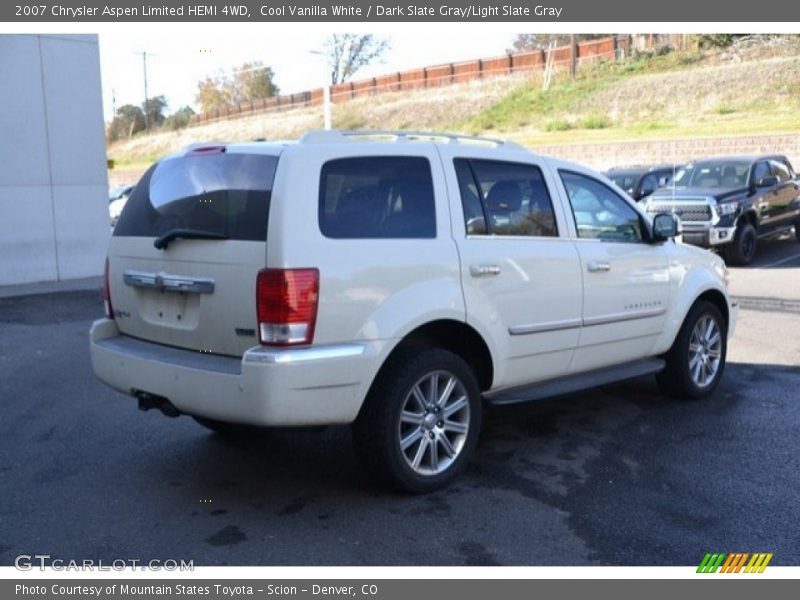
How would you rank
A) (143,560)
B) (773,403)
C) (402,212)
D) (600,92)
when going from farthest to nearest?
(600,92) → (773,403) → (402,212) → (143,560)

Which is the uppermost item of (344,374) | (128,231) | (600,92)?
(600,92)

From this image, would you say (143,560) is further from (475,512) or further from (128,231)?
(128,231)

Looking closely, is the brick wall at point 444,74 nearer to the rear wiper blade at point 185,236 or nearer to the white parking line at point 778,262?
the white parking line at point 778,262

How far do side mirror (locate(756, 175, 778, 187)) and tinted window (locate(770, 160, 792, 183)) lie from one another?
275mm

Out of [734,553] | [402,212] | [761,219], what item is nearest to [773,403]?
[734,553]

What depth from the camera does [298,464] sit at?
17.7 ft

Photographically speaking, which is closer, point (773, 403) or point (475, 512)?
point (475, 512)

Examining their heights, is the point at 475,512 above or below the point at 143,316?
below

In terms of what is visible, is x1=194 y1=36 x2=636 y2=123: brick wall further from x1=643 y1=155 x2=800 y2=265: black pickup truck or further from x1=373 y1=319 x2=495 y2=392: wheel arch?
x1=373 y1=319 x2=495 y2=392: wheel arch

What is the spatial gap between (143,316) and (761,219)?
547 inches

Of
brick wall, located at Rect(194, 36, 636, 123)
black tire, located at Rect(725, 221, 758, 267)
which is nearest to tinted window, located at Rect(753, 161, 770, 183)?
black tire, located at Rect(725, 221, 758, 267)

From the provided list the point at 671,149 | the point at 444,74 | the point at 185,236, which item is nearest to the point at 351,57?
the point at 444,74

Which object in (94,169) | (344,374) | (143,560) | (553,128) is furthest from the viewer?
(553,128)

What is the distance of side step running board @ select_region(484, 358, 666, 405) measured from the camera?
534 centimetres
